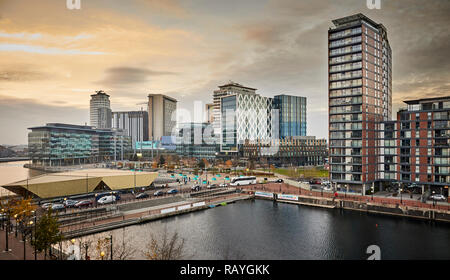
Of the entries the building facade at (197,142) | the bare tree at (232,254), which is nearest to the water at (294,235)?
the bare tree at (232,254)

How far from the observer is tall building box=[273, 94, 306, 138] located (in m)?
172

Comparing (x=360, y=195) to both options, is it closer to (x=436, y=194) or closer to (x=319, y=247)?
(x=436, y=194)

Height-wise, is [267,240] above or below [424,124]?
below

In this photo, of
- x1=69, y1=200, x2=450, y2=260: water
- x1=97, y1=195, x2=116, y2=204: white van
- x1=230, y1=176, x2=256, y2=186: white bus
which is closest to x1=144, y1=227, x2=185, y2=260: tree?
x1=69, y1=200, x2=450, y2=260: water

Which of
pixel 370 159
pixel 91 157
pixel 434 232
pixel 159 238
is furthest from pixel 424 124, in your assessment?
pixel 91 157

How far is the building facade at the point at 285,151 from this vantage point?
132m

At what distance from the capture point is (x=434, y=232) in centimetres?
3831

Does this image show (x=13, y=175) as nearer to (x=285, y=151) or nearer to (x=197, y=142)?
(x=197, y=142)

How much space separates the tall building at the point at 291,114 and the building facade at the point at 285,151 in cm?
3006

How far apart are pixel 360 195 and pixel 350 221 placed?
15.5m

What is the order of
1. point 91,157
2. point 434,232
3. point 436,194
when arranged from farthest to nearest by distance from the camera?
point 91,157 < point 436,194 < point 434,232

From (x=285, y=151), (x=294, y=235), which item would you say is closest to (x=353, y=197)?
(x=294, y=235)

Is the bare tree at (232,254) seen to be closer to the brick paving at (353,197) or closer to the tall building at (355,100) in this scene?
the brick paving at (353,197)

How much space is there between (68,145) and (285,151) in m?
112
